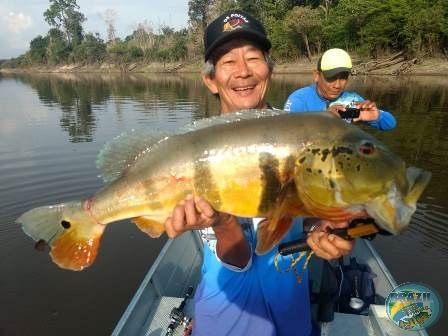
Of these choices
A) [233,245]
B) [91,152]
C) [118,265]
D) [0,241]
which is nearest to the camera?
[233,245]

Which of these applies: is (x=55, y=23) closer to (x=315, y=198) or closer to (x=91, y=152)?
(x=91, y=152)

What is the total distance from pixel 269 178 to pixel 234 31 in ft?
Result: 4.81

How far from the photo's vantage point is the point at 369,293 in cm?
480

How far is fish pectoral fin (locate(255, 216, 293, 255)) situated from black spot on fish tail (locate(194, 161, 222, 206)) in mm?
293

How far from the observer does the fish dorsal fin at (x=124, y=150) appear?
2.41 metres

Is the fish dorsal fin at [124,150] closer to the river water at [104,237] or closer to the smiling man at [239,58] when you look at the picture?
the smiling man at [239,58]

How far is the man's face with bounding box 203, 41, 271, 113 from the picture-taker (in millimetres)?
3074

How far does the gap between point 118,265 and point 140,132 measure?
5.72 metres

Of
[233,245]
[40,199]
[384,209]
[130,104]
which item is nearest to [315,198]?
[384,209]

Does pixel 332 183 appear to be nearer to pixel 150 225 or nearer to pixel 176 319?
Result: pixel 150 225

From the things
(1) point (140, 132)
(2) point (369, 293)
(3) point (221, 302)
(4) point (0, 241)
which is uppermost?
(1) point (140, 132)

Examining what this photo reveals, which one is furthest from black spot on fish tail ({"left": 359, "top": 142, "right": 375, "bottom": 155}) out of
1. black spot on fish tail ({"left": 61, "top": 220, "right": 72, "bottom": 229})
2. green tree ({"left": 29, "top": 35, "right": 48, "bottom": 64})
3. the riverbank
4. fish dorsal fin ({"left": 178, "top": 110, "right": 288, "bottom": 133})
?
green tree ({"left": 29, "top": 35, "right": 48, "bottom": 64})

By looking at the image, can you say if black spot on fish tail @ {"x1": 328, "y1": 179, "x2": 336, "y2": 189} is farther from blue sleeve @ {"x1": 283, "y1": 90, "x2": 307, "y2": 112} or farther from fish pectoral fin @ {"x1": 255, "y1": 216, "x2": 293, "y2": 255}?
blue sleeve @ {"x1": 283, "y1": 90, "x2": 307, "y2": 112}

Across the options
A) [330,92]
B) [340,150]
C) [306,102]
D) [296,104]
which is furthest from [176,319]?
[330,92]
